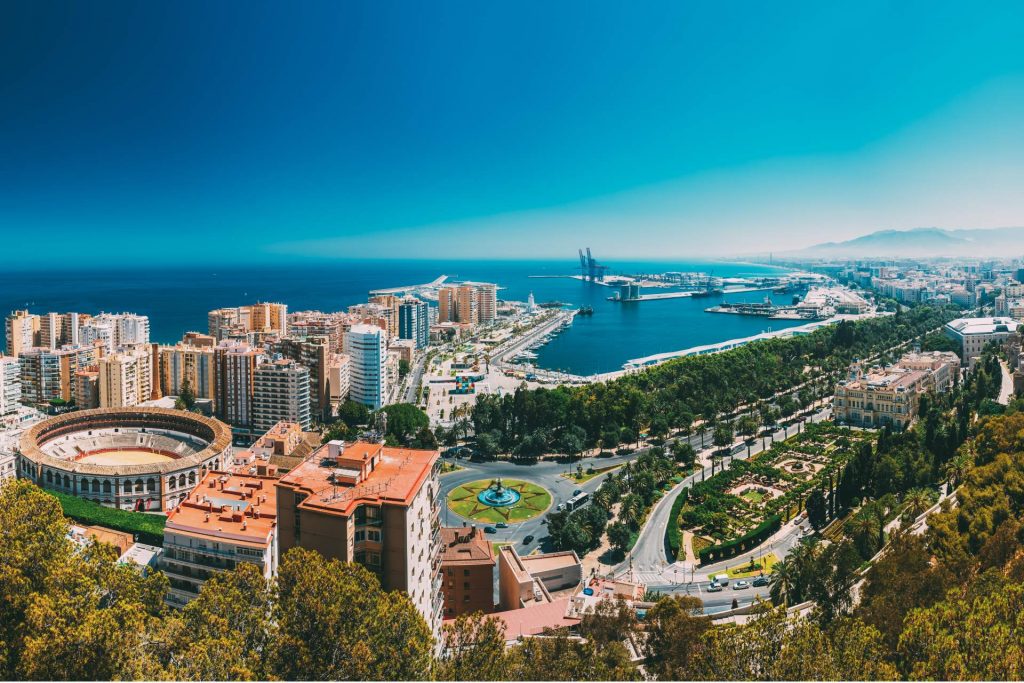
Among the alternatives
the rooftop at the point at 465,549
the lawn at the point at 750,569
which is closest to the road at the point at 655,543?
the lawn at the point at 750,569

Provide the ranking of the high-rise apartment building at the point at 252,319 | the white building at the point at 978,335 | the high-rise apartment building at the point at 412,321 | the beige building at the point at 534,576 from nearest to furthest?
1. the beige building at the point at 534,576
2. the white building at the point at 978,335
3. the high-rise apartment building at the point at 252,319
4. the high-rise apartment building at the point at 412,321

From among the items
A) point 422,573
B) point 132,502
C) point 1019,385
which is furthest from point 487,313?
point 422,573

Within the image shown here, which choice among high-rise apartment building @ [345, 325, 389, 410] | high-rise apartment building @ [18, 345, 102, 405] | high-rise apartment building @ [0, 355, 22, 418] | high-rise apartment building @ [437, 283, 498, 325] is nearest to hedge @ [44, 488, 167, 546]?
high-rise apartment building @ [0, 355, 22, 418]

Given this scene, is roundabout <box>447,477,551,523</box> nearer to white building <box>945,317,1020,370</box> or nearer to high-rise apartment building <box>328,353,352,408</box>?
high-rise apartment building <box>328,353,352,408</box>

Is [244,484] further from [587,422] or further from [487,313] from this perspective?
[487,313]

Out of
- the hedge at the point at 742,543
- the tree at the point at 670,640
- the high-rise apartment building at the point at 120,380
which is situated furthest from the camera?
the high-rise apartment building at the point at 120,380

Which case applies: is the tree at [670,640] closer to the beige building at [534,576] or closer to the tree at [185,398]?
the beige building at [534,576]
